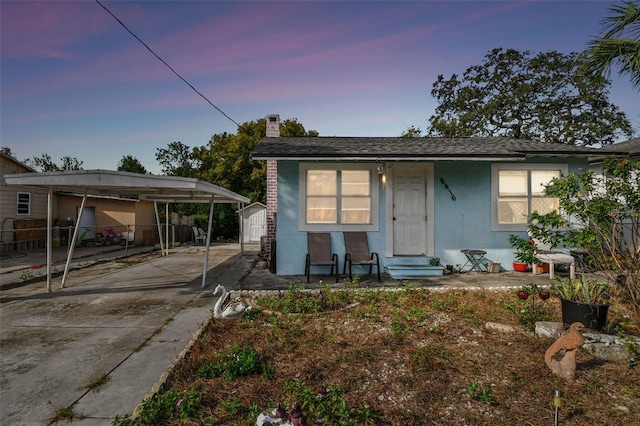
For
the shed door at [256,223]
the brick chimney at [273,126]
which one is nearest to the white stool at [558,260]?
the brick chimney at [273,126]

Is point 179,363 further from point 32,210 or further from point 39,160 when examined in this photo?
point 39,160

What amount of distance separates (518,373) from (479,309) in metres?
1.96

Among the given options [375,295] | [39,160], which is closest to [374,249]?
[375,295]

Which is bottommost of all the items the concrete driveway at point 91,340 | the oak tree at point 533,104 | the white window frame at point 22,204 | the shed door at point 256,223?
the concrete driveway at point 91,340

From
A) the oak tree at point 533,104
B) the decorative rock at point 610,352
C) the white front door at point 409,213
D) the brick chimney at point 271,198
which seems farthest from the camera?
the oak tree at point 533,104

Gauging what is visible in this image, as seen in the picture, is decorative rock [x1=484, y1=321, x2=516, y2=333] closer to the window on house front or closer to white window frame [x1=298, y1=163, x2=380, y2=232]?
white window frame [x1=298, y1=163, x2=380, y2=232]

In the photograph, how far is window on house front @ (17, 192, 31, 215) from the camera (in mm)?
15930

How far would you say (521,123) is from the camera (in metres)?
25.5

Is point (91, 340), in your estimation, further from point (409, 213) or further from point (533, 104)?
point (533, 104)

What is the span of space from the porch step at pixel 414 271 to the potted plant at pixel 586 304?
11.0 ft

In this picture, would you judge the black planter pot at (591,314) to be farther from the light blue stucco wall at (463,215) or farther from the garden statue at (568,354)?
the light blue stucco wall at (463,215)

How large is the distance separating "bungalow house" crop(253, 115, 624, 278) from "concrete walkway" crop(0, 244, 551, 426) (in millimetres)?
825

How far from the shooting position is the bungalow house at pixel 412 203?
24.9 ft

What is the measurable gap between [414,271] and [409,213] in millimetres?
1471
